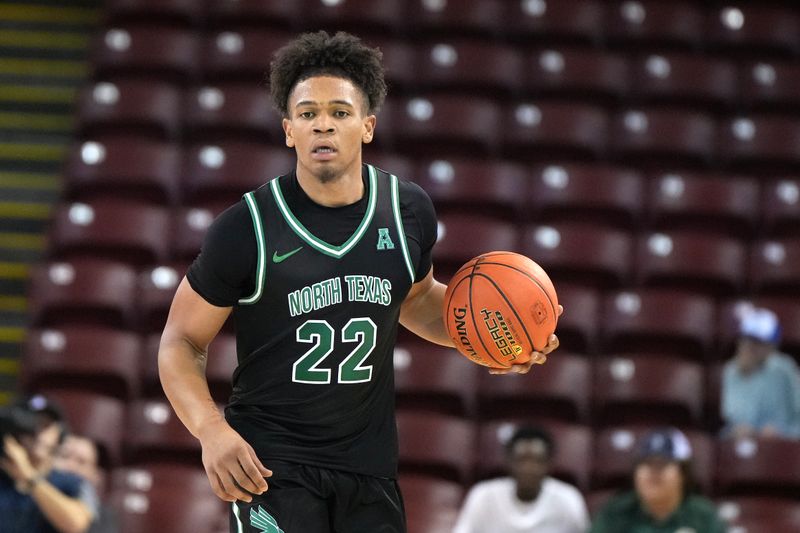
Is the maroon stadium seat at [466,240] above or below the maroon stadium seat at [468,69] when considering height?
below

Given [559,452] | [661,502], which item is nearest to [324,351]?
[661,502]

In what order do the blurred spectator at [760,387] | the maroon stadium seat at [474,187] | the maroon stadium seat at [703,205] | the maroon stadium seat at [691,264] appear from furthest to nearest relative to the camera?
the maroon stadium seat at [703,205], the maroon stadium seat at [474,187], the maroon stadium seat at [691,264], the blurred spectator at [760,387]

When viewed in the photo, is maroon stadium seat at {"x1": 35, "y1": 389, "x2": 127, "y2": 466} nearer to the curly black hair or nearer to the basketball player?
the basketball player

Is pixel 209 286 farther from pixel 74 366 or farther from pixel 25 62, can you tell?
pixel 25 62

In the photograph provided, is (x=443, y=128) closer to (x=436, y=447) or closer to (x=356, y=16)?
(x=356, y=16)

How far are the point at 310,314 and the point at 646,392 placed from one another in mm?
4007

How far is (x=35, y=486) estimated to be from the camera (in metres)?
5.29

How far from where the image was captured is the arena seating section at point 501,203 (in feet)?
21.6

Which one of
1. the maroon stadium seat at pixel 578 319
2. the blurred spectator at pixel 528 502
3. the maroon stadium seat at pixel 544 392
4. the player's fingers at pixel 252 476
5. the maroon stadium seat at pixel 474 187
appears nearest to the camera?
the player's fingers at pixel 252 476

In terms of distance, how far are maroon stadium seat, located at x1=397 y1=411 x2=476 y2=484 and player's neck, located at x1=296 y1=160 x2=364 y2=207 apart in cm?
336

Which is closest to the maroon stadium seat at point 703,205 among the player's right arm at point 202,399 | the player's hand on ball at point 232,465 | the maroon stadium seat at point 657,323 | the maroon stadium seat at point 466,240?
the maroon stadium seat at point 657,323

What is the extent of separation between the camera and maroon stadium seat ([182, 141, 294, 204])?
25.2 feet

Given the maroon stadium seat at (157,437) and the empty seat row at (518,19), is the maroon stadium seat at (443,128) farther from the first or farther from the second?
the maroon stadium seat at (157,437)

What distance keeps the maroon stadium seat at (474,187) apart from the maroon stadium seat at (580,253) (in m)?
0.33
